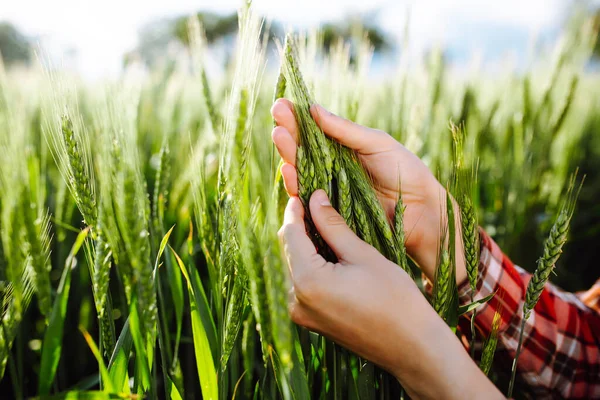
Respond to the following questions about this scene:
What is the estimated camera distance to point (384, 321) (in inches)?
25.0

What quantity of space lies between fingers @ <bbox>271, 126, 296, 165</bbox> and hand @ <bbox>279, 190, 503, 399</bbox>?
193 millimetres

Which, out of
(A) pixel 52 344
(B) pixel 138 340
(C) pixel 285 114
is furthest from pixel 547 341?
(A) pixel 52 344

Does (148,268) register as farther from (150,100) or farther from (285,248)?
(150,100)

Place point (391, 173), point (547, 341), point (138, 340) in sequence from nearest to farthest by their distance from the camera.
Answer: point (138, 340) → point (391, 173) → point (547, 341)

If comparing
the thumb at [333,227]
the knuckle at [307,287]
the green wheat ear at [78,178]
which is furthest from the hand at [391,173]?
the green wheat ear at [78,178]

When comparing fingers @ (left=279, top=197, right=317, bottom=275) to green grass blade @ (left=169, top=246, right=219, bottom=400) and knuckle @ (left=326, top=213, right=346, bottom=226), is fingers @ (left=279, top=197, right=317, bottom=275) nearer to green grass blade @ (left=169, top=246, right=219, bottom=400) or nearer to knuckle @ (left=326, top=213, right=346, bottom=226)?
knuckle @ (left=326, top=213, right=346, bottom=226)

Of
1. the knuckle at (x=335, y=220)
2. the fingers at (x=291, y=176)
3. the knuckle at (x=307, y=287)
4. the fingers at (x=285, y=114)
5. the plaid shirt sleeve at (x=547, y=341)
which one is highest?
the fingers at (x=285, y=114)

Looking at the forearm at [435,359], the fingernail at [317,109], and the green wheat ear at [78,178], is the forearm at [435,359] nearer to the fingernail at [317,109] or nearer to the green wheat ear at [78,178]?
the fingernail at [317,109]

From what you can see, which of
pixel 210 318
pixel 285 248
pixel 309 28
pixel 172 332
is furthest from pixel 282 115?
pixel 172 332

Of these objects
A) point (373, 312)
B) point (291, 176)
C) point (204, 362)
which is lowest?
point (204, 362)

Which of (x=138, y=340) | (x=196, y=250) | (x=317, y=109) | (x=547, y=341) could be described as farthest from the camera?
(x=196, y=250)

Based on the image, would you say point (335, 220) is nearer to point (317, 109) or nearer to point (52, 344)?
point (317, 109)

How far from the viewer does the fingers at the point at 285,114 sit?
0.79m

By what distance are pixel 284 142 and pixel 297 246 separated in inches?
8.3
